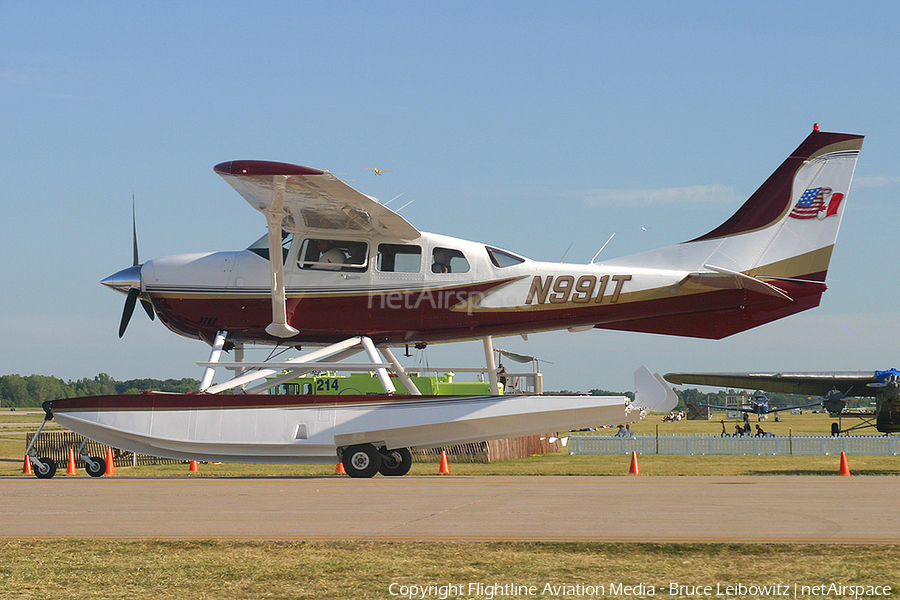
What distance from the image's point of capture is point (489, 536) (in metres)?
8.57

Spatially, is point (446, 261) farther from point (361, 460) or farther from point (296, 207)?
point (361, 460)

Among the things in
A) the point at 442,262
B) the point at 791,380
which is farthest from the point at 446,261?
the point at 791,380

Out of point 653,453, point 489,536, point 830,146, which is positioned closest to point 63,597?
point 489,536

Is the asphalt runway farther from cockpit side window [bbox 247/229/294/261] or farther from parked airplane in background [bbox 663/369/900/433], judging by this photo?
parked airplane in background [bbox 663/369/900/433]

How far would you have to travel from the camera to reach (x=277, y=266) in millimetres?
16297

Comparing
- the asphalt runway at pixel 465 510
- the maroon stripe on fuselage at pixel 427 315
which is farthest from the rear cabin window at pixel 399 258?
the asphalt runway at pixel 465 510

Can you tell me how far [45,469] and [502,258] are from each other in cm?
922

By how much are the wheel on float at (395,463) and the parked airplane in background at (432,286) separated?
0.05 meters

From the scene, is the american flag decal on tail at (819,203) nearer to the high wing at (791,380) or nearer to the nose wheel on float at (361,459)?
the nose wheel on float at (361,459)

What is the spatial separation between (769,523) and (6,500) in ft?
31.4

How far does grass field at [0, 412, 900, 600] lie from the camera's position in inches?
253

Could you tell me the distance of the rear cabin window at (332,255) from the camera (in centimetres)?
1678

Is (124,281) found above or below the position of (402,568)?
above

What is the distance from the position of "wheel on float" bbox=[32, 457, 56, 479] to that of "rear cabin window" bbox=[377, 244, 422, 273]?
23.0ft
